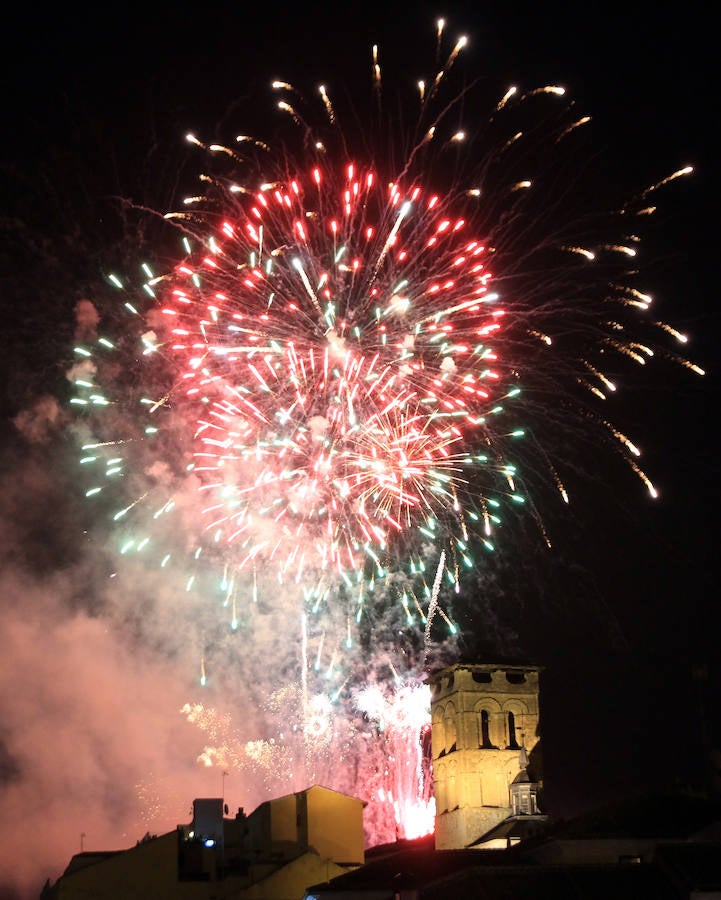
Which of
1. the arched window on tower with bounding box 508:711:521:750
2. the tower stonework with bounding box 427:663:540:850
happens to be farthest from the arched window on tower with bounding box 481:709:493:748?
the arched window on tower with bounding box 508:711:521:750

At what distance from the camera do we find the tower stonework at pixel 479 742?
54.3 meters

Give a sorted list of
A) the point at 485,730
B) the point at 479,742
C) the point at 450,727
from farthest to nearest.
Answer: the point at 450,727
the point at 485,730
the point at 479,742

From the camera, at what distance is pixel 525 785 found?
53.1 m

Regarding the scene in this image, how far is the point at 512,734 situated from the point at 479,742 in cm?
180

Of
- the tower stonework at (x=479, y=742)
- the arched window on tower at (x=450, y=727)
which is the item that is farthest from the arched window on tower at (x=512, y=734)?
the arched window on tower at (x=450, y=727)

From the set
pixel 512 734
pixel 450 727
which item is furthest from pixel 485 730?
pixel 450 727

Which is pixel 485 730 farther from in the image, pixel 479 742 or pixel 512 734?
pixel 512 734

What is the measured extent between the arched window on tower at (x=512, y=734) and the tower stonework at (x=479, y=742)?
0.05m

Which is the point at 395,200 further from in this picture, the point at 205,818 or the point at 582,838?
the point at 205,818

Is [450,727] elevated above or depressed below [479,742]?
above

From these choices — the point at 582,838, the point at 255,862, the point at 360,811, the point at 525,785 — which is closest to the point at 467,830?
the point at 525,785

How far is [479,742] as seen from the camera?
56.0 metres

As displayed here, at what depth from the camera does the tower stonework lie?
178 ft

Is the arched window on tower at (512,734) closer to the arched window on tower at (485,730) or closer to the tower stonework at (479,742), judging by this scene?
the tower stonework at (479,742)
